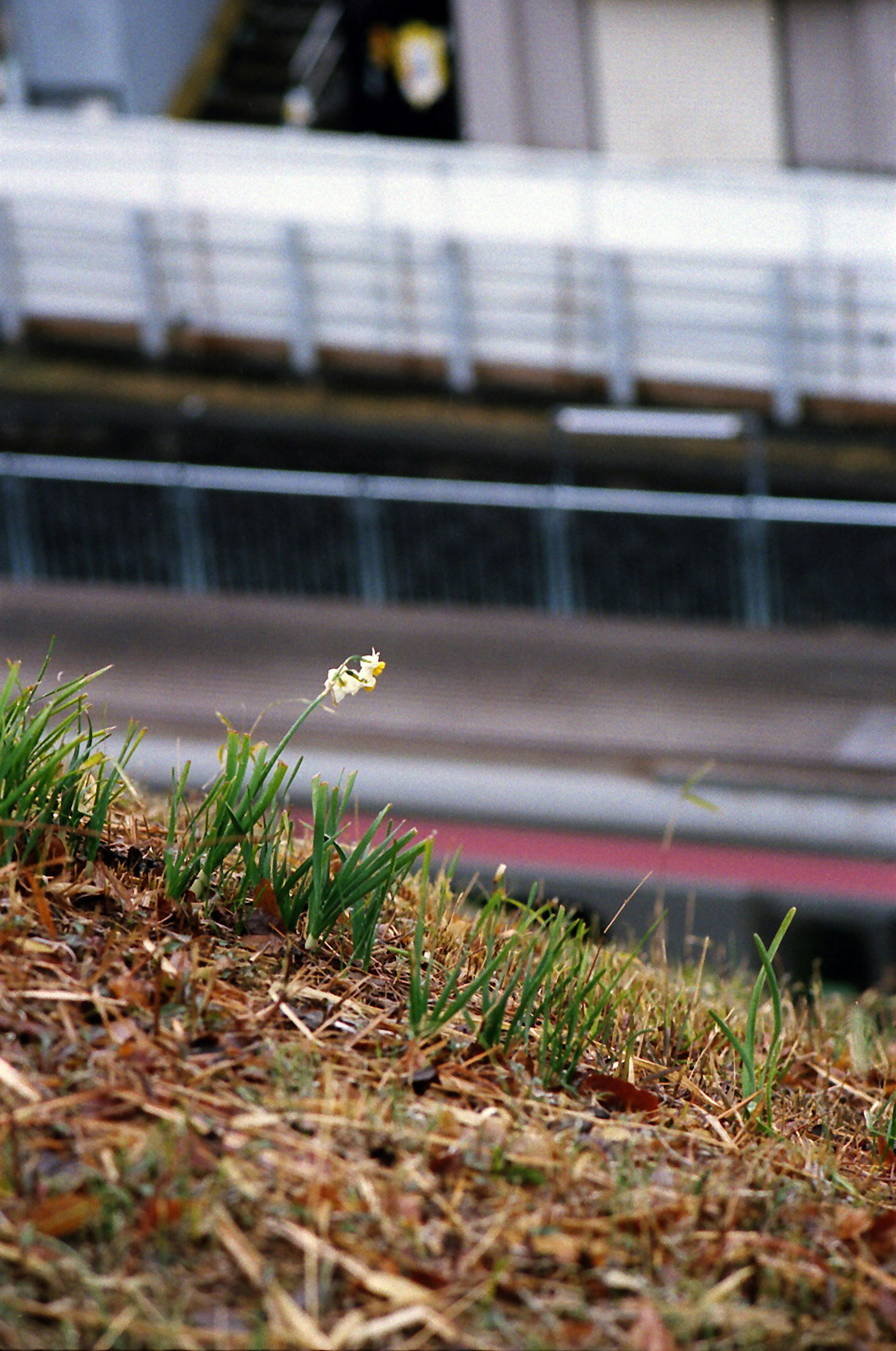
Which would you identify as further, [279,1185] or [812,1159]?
[812,1159]

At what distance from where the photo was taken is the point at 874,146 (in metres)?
12.2

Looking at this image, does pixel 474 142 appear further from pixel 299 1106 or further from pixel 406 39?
pixel 299 1106

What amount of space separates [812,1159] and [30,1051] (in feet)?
3.83

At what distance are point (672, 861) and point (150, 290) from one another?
8.51 metres

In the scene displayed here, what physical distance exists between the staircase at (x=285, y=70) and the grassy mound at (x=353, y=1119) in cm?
1578

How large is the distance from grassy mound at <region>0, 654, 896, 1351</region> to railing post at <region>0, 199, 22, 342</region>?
1145 cm

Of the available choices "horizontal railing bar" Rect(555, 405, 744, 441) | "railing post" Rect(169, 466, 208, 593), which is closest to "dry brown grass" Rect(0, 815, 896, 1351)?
"railing post" Rect(169, 466, 208, 593)

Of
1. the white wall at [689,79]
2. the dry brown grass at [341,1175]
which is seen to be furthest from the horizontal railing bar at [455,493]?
the dry brown grass at [341,1175]

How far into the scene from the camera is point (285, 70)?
17.3 metres

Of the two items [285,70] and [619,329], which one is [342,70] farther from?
[619,329]

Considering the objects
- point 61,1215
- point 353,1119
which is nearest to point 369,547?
point 353,1119

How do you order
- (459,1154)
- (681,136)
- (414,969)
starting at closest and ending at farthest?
1. (459,1154)
2. (414,969)
3. (681,136)

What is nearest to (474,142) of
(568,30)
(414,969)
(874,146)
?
(568,30)

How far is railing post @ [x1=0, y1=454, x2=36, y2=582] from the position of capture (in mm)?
10461
